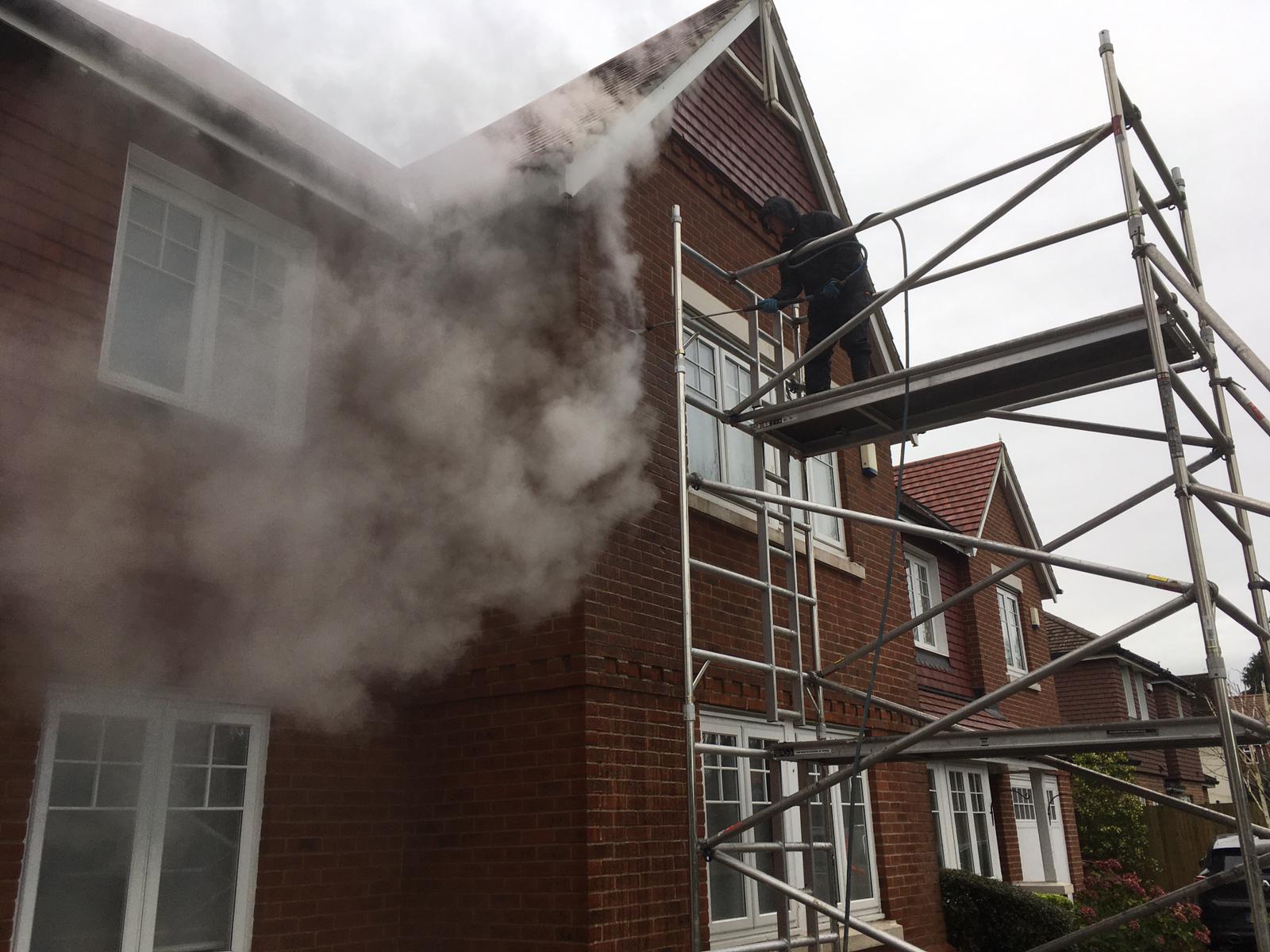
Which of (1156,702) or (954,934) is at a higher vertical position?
(1156,702)

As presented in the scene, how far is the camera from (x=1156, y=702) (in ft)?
98.8

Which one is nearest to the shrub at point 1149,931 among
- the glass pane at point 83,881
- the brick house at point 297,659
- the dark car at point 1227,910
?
the dark car at point 1227,910

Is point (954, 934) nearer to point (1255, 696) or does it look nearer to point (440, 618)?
point (440, 618)

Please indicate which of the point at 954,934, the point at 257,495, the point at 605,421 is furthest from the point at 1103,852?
the point at 257,495

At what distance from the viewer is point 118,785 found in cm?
477

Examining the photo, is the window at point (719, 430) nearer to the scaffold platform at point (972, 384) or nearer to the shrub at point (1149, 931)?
the scaffold platform at point (972, 384)

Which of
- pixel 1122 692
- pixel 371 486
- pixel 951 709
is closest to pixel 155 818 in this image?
pixel 371 486

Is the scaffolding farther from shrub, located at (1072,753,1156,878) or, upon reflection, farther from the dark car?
shrub, located at (1072,753,1156,878)

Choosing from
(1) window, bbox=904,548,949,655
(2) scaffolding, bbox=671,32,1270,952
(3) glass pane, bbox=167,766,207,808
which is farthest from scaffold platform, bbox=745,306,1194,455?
(1) window, bbox=904,548,949,655

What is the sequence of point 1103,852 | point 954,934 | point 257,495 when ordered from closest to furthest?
point 257,495 < point 954,934 < point 1103,852

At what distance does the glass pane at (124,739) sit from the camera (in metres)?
4.79

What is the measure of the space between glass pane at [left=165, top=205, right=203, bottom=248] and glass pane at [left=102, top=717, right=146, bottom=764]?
2551mm

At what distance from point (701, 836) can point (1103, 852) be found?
15.1m

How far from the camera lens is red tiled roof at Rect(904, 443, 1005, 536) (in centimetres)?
1734
